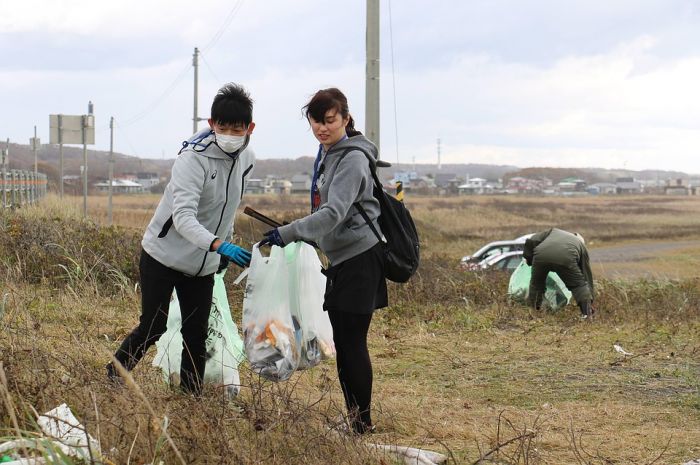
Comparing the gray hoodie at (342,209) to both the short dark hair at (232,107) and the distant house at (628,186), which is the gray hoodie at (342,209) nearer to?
the short dark hair at (232,107)

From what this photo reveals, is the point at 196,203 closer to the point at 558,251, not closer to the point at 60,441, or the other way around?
the point at 60,441

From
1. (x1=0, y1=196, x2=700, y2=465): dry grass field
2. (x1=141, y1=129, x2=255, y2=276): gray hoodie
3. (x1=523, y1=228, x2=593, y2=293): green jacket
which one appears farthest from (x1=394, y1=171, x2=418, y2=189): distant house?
(x1=141, y1=129, x2=255, y2=276): gray hoodie

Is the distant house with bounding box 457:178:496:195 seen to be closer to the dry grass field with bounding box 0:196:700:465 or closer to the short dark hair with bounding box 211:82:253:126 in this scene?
the dry grass field with bounding box 0:196:700:465

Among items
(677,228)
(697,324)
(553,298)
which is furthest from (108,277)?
(677,228)

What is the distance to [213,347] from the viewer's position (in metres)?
5.06

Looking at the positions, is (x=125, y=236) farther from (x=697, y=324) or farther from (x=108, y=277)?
(x=697, y=324)

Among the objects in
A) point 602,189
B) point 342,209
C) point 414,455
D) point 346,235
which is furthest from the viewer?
point 602,189

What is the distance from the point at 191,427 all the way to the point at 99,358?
2.20m

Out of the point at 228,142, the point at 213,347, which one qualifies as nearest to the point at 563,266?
the point at 213,347

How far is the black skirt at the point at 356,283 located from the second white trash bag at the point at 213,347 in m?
0.87

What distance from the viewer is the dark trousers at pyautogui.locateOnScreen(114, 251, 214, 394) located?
4.61 m

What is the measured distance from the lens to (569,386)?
6.20m

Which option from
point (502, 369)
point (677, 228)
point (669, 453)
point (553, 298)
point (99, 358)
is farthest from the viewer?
point (677, 228)

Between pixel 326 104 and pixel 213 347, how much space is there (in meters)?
1.55
